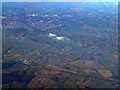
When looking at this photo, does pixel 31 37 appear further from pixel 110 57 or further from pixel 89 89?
pixel 89 89

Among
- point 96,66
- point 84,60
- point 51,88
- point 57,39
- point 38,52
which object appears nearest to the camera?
point 51,88

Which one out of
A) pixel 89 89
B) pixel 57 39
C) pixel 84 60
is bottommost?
pixel 89 89

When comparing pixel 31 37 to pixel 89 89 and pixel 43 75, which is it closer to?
pixel 43 75

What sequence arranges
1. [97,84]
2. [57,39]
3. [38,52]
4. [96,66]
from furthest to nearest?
[57,39], [38,52], [96,66], [97,84]

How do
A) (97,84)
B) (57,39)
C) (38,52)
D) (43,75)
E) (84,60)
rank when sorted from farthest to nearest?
1. (57,39)
2. (38,52)
3. (84,60)
4. (43,75)
5. (97,84)

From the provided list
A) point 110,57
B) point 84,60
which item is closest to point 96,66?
point 84,60

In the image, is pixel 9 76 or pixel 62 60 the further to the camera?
pixel 62 60

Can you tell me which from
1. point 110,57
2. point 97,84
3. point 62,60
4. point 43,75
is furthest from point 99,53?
point 43,75

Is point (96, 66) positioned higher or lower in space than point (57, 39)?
lower

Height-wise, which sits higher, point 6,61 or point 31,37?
point 31,37
